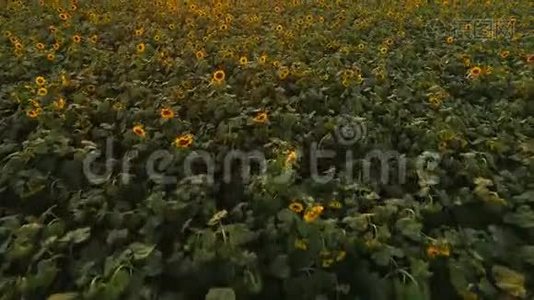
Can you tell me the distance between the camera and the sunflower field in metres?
1.82

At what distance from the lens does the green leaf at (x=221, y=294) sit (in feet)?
5.31

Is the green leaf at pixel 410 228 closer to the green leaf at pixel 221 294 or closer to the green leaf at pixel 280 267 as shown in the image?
the green leaf at pixel 280 267

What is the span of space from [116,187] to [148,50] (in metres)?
1.99

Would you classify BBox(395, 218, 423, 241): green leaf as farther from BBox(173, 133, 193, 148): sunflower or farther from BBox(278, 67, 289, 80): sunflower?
BBox(278, 67, 289, 80): sunflower

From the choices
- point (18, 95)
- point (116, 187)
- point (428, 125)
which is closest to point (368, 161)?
point (428, 125)

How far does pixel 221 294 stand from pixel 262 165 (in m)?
0.95

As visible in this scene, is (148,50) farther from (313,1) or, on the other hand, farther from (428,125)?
(313,1)

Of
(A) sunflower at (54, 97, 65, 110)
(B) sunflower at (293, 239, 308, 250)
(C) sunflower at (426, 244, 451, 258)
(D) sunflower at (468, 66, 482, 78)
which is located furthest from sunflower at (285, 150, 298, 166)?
(D) sunflower at (468, 66, 482, 78)

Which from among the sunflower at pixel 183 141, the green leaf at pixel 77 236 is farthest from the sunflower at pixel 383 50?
the green leaf at pixel 77 236

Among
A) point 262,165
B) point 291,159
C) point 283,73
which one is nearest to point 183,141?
point 262,165

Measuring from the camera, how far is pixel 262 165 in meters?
2.50

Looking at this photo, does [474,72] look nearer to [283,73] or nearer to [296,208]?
[283,73]

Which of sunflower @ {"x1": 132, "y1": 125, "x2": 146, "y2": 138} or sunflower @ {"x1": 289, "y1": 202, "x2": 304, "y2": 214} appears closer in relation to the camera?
sunflower @ {"x1": 289, "y1": 202, "x2": 304, "y2": 214}

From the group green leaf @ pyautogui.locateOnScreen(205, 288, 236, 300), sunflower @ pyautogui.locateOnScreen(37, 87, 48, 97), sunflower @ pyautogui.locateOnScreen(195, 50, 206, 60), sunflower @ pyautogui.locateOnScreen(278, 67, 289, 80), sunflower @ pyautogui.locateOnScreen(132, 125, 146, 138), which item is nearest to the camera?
green leaf @ pyautogui.locateOnScreen(205, 288, 236, 300)
